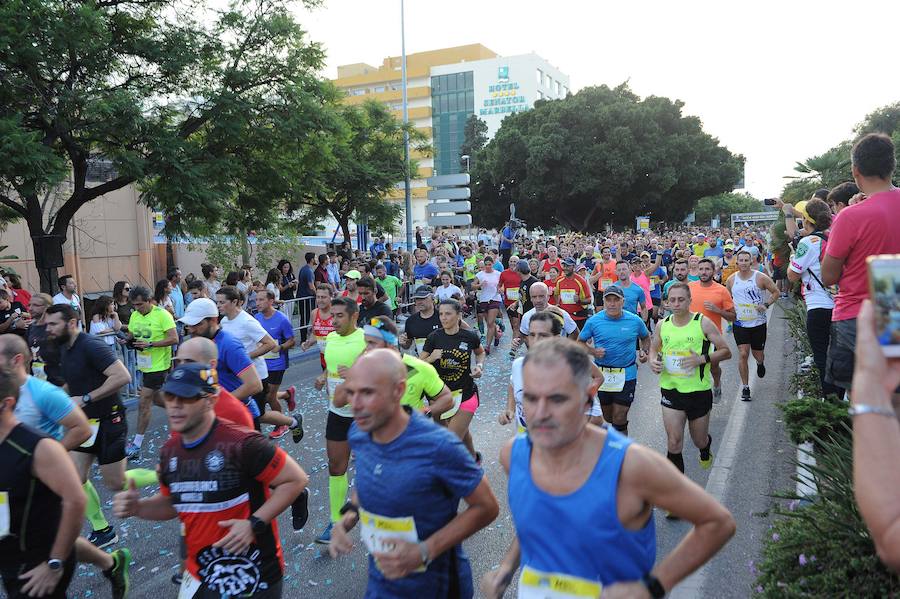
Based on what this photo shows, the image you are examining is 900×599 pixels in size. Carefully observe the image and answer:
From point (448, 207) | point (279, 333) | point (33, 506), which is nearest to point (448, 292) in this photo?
point (279, 333)

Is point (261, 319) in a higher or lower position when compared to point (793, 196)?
lower

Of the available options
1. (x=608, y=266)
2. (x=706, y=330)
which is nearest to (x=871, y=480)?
(x=706, y=330)

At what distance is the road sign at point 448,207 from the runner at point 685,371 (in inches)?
582

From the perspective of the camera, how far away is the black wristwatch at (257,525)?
3102mm

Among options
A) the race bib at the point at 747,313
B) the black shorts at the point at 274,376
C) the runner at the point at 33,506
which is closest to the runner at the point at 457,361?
the black shorts at the point at 274,376

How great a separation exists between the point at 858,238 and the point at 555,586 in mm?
2682

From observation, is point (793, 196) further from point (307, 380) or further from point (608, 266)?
point (307, 380)

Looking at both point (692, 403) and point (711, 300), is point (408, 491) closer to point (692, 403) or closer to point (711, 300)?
point (692, 403)

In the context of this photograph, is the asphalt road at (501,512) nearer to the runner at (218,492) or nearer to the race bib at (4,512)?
the runner at (218,492)

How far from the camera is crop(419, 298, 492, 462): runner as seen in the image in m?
6.56

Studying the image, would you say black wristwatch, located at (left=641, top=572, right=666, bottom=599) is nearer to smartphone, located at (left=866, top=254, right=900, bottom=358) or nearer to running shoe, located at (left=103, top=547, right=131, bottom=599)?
smartphone, located at (left=866, top=254, right=900, bottom=358)

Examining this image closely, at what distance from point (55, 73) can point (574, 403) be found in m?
12.6

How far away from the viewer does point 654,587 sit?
224cm

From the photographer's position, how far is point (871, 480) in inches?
62.9
